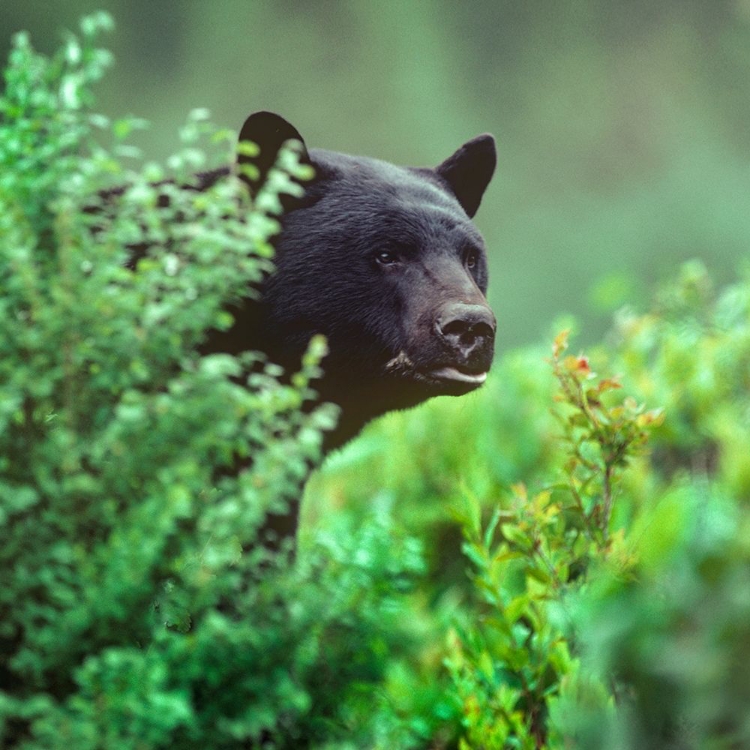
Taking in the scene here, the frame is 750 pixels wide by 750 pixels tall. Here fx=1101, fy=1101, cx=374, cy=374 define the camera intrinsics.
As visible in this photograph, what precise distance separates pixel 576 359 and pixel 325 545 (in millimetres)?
871

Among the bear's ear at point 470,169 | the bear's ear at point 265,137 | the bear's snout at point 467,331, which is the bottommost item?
the bear's snout at point 467,331

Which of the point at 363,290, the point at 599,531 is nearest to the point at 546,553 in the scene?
the point at 599,531

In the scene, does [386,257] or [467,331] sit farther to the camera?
[386,257]

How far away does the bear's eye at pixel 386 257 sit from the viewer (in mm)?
2998

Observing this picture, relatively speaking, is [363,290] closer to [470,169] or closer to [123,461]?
[470,169]

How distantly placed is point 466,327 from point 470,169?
96cm

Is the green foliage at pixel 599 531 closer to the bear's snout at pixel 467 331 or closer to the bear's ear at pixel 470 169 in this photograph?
the bear's snout at pixel 467 331

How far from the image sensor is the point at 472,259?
125 inches

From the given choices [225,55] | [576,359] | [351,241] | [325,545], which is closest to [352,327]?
[351,241]

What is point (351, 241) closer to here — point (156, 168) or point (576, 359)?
point (576, 359)

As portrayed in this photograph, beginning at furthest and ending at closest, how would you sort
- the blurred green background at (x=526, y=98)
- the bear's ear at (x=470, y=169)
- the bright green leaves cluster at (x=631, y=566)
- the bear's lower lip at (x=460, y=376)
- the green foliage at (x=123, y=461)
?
the blurred green background at (x=526, y=98) → the bear's ear at (x=470, y=169) → the bear's lower lip at (x=460, y=376) → the green foliage at (x=123, y=461) → the bright green leaves cluster at (x=631, y=566)

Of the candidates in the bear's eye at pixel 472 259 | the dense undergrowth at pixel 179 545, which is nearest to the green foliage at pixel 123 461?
the dense undergrowth at pixel 179 545

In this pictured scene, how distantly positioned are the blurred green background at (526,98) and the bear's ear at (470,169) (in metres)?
9.22

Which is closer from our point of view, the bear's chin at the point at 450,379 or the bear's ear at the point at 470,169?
the bear's chin at the point at 450,379
